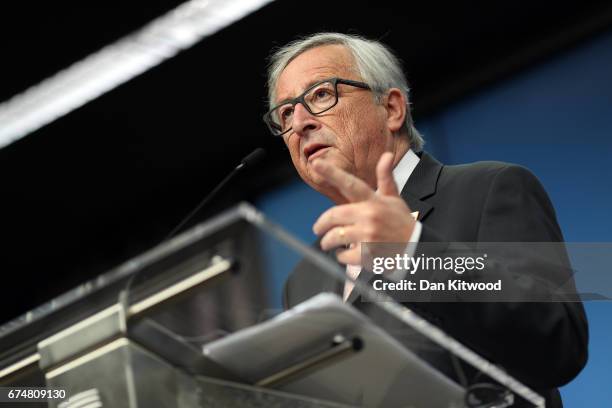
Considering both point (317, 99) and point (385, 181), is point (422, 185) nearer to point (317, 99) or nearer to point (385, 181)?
point (317, 99)

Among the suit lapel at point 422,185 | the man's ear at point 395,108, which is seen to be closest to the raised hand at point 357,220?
the suit lapel at point 422,185

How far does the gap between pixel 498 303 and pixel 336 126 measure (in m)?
0.85

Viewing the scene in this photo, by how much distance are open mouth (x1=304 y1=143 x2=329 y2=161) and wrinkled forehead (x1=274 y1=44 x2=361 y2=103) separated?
0.51 feet

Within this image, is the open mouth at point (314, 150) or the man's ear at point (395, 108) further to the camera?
the man's ear at point (395, 108)

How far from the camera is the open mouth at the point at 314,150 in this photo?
2.06 meters

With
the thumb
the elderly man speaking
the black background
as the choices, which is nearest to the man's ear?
the elderly man speaking

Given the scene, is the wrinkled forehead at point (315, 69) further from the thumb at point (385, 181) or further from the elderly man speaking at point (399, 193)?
the thumb at point (385, 181)

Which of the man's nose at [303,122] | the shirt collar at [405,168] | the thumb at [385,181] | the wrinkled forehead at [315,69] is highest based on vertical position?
the wrinkled forehead at [315,69]

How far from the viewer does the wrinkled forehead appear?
7.16ft

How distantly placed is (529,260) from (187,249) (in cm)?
62

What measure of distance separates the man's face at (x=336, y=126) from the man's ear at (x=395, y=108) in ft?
0.06

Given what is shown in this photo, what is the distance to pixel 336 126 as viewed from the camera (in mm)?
2094

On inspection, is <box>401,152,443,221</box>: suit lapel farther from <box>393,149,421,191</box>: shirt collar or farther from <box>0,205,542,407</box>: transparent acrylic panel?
<box>0,205,542,407</box>: transparent acrylic panel

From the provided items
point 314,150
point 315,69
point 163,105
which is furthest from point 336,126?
point 163,105
